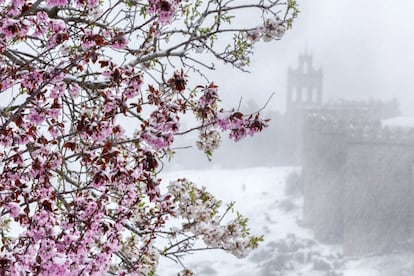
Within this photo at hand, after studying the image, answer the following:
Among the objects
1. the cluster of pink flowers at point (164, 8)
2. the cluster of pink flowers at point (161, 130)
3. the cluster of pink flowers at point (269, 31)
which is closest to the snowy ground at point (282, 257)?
the cluster of pink flowers at point (269, 31)

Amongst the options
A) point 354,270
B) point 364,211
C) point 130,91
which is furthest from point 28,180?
point 364,211

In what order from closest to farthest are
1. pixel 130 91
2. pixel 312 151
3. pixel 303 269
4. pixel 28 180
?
pixel 28 180, pixel 130 91, pixel 303 269, pixel 312 151

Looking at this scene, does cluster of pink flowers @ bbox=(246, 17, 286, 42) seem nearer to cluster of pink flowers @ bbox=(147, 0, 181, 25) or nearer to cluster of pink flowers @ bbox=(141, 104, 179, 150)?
cluster of pink flowers @ bbox=(147, 0, 181, 25)

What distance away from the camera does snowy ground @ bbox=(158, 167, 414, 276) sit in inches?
1168

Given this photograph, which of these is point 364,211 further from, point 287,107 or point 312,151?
point 287,107

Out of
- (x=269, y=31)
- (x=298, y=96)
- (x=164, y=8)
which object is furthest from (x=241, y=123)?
(x=298, y=96)

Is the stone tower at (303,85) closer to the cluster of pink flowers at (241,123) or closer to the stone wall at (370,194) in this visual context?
the stone wall at (370,194)

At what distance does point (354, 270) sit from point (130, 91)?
27292 millimetres

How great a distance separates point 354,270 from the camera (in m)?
29.5

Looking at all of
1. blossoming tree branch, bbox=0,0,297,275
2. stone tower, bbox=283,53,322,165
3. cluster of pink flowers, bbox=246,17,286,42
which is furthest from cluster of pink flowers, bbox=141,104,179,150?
stone tower, bbox=283,53,322,165

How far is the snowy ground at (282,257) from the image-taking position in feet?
97.3

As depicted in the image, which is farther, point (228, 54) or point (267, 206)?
point (267, 206)

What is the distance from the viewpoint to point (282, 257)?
110 feet

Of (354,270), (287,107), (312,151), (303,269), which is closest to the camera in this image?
(354,270)
